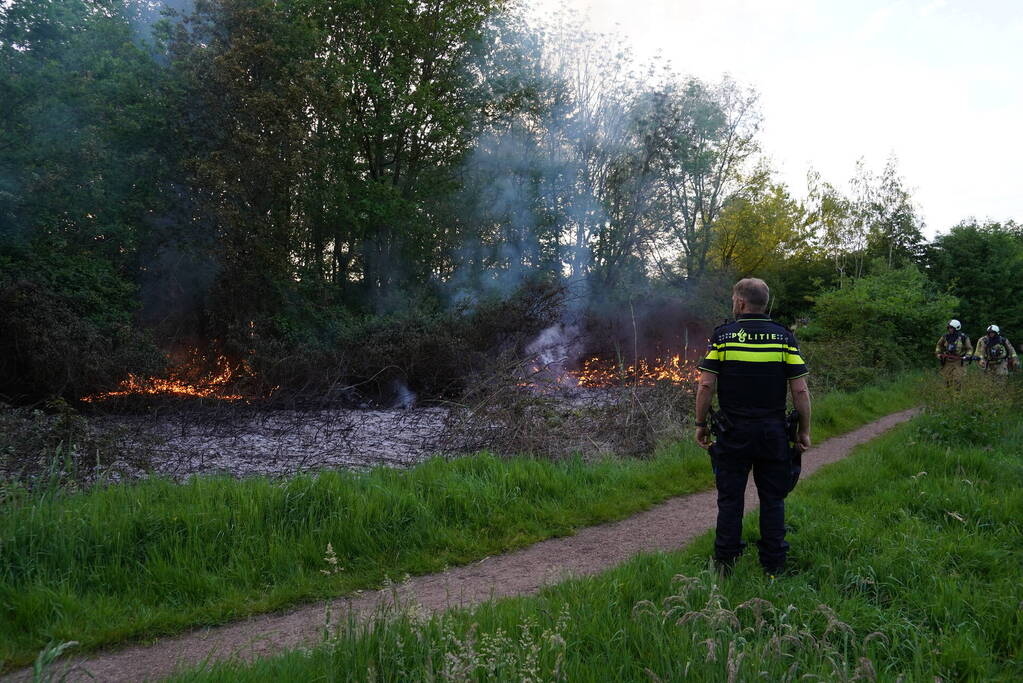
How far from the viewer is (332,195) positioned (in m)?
18.1

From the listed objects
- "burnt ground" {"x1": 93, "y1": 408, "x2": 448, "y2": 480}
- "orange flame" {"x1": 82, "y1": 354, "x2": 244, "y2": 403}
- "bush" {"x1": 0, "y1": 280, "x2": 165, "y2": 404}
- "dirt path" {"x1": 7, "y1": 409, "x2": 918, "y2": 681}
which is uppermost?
"bush" {"x1": 0, "y1": 280, "x2": 165, "y2": 404}

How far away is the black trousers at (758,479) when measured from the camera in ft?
14.2

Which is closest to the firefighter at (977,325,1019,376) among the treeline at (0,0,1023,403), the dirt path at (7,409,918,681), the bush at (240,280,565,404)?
the treeline at (0,0,1023,403)

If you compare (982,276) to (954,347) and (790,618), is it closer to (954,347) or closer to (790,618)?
(954,347)

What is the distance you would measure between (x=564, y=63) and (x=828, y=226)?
2066cm

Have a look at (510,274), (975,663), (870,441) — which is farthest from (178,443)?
(510,274)

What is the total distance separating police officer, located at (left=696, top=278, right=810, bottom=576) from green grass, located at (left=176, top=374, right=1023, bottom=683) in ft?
0.86

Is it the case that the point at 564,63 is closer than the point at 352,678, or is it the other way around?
the point at 352,678

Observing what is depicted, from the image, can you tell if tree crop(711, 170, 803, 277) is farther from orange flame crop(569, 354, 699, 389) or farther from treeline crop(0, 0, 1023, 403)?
orange flame crop(569, 354, 699, 389)

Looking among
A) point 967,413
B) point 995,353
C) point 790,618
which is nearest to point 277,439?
point 790,618

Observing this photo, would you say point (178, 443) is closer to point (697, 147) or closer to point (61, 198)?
point (61, 198)

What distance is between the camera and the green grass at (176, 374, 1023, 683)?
291cm

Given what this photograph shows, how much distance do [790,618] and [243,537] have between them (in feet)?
12.2

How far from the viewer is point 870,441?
1002 centimetres
